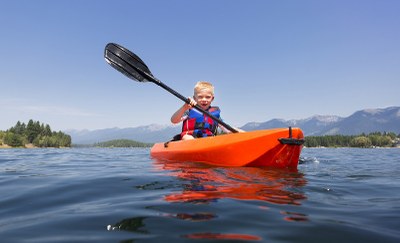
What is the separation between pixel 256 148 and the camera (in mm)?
5590

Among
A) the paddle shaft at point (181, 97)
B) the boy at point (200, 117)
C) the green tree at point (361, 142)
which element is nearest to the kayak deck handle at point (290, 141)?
the paddle shaft at point (181, 97)

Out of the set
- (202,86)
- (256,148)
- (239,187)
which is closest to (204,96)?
(202,86)

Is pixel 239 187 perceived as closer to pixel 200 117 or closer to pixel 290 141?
pixel 290 141

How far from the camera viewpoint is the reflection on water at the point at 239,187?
10.3 ft

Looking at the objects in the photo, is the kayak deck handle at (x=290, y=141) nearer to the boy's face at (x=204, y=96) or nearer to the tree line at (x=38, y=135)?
the boy's face at (x=204, y=96)

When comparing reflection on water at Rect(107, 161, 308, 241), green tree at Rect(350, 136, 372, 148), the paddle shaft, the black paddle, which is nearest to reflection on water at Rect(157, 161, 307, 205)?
reflection on water at Rect(107, 161, 308, 241)

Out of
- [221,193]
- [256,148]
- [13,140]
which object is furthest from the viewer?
[13,140]

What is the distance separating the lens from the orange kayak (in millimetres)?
5461

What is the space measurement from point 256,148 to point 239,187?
1.95 metres

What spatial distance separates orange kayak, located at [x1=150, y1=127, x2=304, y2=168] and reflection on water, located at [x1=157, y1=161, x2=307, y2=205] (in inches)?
23.9

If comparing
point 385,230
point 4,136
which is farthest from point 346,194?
point 4,136

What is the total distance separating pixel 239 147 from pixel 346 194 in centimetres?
235

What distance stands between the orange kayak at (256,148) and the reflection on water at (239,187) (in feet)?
1.99

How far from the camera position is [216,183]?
3.96 m
